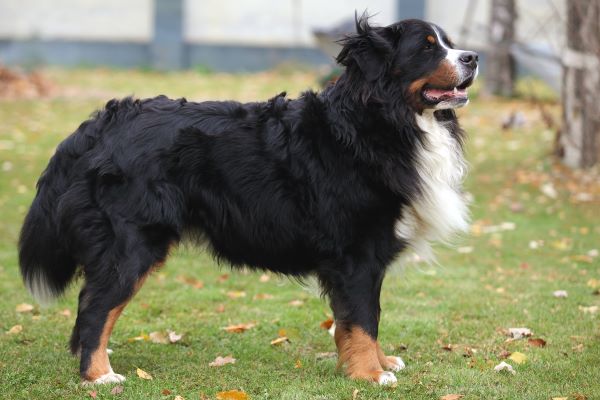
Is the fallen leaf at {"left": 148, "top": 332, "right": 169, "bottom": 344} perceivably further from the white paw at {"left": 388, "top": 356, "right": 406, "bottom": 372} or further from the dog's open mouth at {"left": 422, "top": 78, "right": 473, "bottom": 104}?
the dog's open mouth at {"left": 422, "top": 78, "right": 473, "bottom": 104}

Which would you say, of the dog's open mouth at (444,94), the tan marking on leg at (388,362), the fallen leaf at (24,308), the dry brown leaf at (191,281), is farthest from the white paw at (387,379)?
the fallen leaf at (24,308)

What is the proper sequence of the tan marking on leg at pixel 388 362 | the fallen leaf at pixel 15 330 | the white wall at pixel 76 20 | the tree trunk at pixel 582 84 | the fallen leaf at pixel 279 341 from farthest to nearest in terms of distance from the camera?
the white wall at pixel 76 20 → the tree trunk at pixel 582 84 → the fallen leaf at pixel 15 330 → the fallen leaf at pixel 279 341 → the tan marking on leg at pixel 388 362

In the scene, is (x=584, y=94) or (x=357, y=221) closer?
(x=357, y=221)

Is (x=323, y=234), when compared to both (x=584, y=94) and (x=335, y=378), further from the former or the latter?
(x=584, y=94)

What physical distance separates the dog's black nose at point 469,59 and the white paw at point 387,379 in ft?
5.63

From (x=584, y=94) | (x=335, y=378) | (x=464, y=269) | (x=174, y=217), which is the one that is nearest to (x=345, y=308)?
(x=335, y=378)

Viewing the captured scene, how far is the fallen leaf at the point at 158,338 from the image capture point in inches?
214

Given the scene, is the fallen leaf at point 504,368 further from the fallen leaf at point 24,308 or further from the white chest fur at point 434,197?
the fallen leaf at point 24,308

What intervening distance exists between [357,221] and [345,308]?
18.5 inches

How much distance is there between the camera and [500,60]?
55.0 ft

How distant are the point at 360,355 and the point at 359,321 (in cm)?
19

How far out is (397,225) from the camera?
15.2 feet

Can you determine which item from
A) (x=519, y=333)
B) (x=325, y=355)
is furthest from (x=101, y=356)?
(x=519, y=333)

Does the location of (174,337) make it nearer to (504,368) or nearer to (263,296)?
(263,296)
